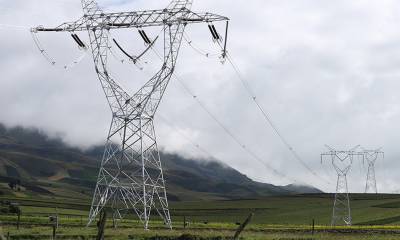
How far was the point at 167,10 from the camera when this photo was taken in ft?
227

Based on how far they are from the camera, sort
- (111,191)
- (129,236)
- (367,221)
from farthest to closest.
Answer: (367,221), (111,191), (129,236)

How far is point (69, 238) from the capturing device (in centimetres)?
5009

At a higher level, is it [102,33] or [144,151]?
[102,33]

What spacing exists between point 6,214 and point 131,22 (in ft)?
161

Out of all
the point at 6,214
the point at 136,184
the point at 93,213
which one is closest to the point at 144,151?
the point at 136,184

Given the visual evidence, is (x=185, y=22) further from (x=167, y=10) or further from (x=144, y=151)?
(x=144, y=151)

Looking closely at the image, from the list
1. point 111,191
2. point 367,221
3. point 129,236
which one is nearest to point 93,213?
point 111,191

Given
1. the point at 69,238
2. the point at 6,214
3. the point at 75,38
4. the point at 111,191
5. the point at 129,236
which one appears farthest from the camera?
the point at 6,214

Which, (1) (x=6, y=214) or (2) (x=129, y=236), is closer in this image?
(2) (x=129, y=236)

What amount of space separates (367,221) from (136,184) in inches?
3068

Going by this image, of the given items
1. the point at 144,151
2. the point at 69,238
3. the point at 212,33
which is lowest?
the point at 69,238

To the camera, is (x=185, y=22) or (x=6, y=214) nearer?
(x=185, y=22)

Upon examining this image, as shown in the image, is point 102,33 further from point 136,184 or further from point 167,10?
point 136,184

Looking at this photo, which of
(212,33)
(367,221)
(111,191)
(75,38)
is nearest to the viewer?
(212,33)
